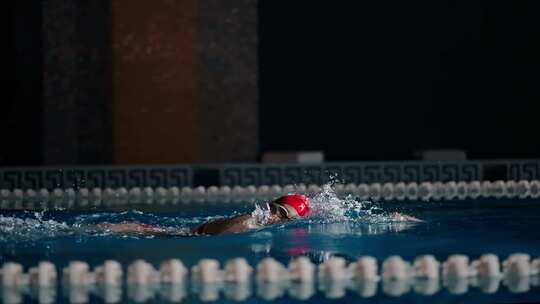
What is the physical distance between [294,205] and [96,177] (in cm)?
351

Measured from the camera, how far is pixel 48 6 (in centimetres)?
971

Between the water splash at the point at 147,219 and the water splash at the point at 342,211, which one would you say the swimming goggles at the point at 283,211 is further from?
the water splash at the point at 342,211

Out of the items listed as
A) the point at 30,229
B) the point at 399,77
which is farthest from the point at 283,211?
the point at 399,77

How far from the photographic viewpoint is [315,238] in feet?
19.8

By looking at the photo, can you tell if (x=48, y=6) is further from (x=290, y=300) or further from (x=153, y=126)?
(x=290, y=300)

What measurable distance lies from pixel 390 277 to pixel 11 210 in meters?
3.98

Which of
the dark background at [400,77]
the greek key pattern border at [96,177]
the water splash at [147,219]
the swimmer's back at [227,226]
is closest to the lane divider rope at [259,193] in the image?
the greek key pattern border at [96,177]

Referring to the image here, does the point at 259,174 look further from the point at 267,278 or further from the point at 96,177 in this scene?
the point at 267,278

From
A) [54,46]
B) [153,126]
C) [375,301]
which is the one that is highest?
[54,46]

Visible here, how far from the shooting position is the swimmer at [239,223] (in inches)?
241

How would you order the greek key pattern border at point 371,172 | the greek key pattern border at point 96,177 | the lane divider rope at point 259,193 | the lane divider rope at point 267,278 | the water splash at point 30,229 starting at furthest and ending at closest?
the greek key pattern border at point 371,172, the greek key pattern border at point 96,177, the lane divider rope at point 259,193, the water splash at point 30,229, the lane divider rope at point 267,278

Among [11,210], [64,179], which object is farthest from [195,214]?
[64,179]

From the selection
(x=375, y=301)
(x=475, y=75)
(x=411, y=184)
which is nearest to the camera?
(x=375, y=301)

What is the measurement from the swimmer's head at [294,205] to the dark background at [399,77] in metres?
5.21
